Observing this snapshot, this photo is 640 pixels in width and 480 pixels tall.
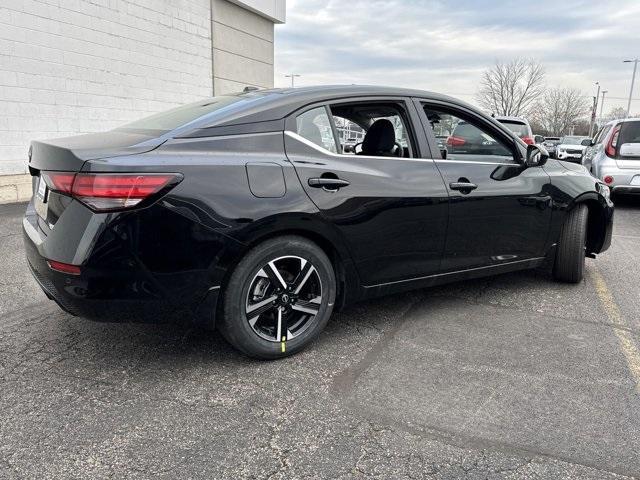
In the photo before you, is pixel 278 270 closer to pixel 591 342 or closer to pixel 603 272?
pixel 591 342

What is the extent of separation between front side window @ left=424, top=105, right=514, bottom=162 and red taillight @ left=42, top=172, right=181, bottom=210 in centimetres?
216

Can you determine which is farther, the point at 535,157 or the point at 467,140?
the point at 535,157

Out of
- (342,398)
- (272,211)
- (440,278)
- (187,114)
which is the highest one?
(187,114)

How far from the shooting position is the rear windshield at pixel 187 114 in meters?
3.05

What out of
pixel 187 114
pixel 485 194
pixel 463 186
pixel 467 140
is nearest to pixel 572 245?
pixel 485 194

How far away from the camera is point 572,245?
4422 mm

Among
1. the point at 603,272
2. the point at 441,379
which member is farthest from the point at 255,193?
the point at 603,272

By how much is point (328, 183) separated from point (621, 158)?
313 inches

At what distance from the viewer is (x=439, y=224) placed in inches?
138

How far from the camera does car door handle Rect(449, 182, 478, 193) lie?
3.55 meters

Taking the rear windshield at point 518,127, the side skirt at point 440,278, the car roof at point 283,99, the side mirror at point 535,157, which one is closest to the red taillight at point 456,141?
the car roof at point 283,99

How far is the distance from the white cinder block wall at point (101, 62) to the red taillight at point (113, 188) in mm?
7061

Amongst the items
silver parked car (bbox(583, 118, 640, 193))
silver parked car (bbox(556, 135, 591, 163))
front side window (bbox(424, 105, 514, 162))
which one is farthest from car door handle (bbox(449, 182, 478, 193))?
silver parked car (bbox(556, 135, 591, 163))

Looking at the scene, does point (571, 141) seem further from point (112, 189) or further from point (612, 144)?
point (112, 189)
